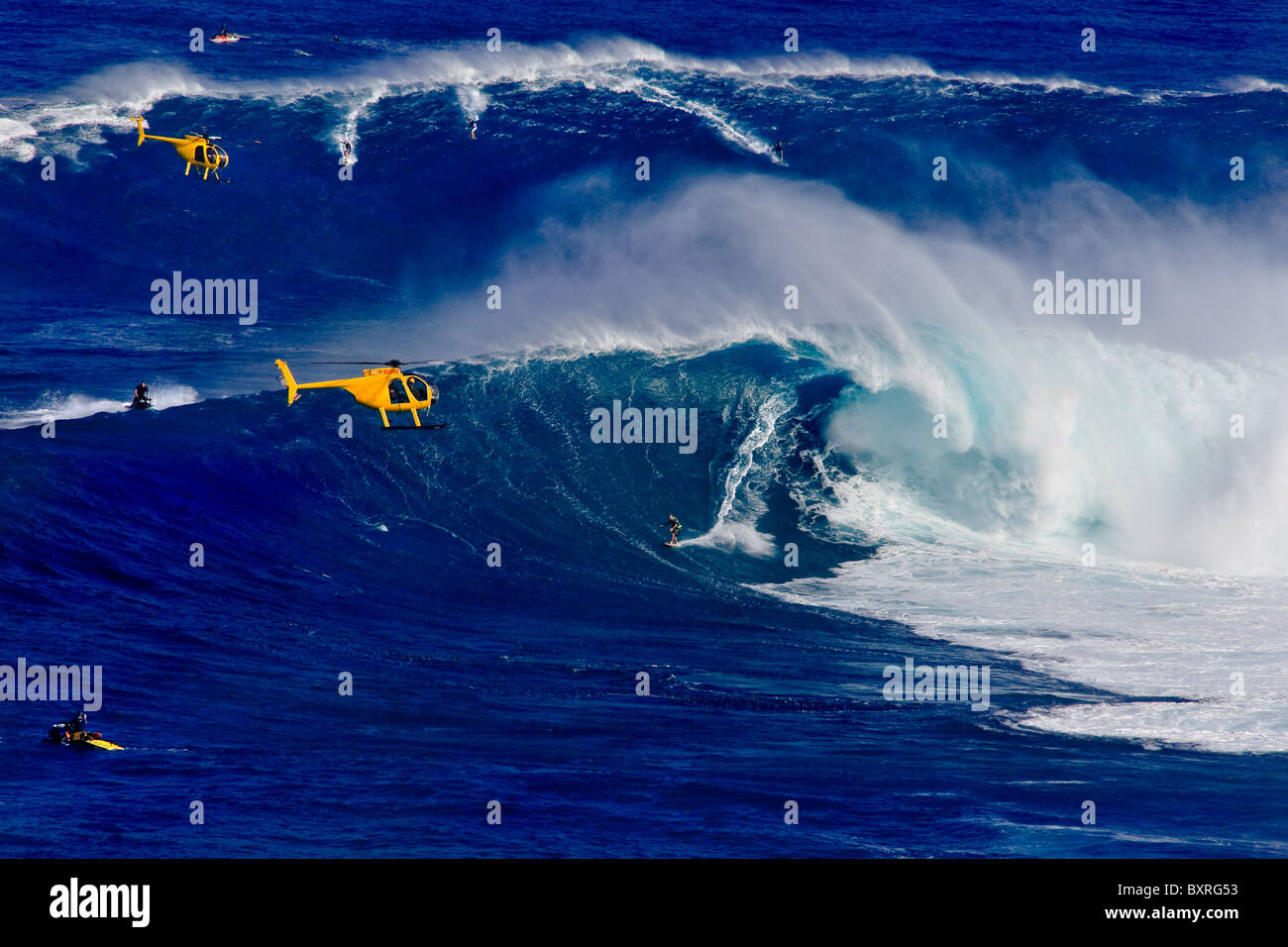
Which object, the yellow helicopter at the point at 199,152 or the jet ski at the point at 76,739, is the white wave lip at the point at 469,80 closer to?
the yellow helicopter at the point at 199,152

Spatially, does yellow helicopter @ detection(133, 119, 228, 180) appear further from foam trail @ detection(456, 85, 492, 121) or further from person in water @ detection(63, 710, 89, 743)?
person in water @ detection(63, 710, 89, 743)

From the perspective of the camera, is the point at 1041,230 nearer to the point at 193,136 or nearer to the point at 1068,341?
the point at 1068,341

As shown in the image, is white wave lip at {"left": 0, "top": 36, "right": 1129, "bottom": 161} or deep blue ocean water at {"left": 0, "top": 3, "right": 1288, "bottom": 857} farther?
white wave lip at {"left": 0, "top": 36, "right": 1129, "bottom": 161}

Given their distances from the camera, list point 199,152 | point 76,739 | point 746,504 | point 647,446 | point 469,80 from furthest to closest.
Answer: point 469,80 → point 199,152 → point 647,446 → point 746,504 → point 76,739

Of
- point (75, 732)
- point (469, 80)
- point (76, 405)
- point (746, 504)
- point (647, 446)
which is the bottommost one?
point (75, 732)

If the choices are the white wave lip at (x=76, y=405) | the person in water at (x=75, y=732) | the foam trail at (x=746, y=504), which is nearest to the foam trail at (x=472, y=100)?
the white wave lip at (x=76, y=405)

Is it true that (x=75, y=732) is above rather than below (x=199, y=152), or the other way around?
below

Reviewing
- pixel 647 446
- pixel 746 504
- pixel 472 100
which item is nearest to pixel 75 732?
pixel 746 504

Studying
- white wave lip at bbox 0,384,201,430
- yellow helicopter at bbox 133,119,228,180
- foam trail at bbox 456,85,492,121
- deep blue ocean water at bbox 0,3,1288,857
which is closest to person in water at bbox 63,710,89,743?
deep blue ocean water at bbox 0,3,1288,857

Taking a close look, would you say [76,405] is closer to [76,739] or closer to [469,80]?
[76,739]
